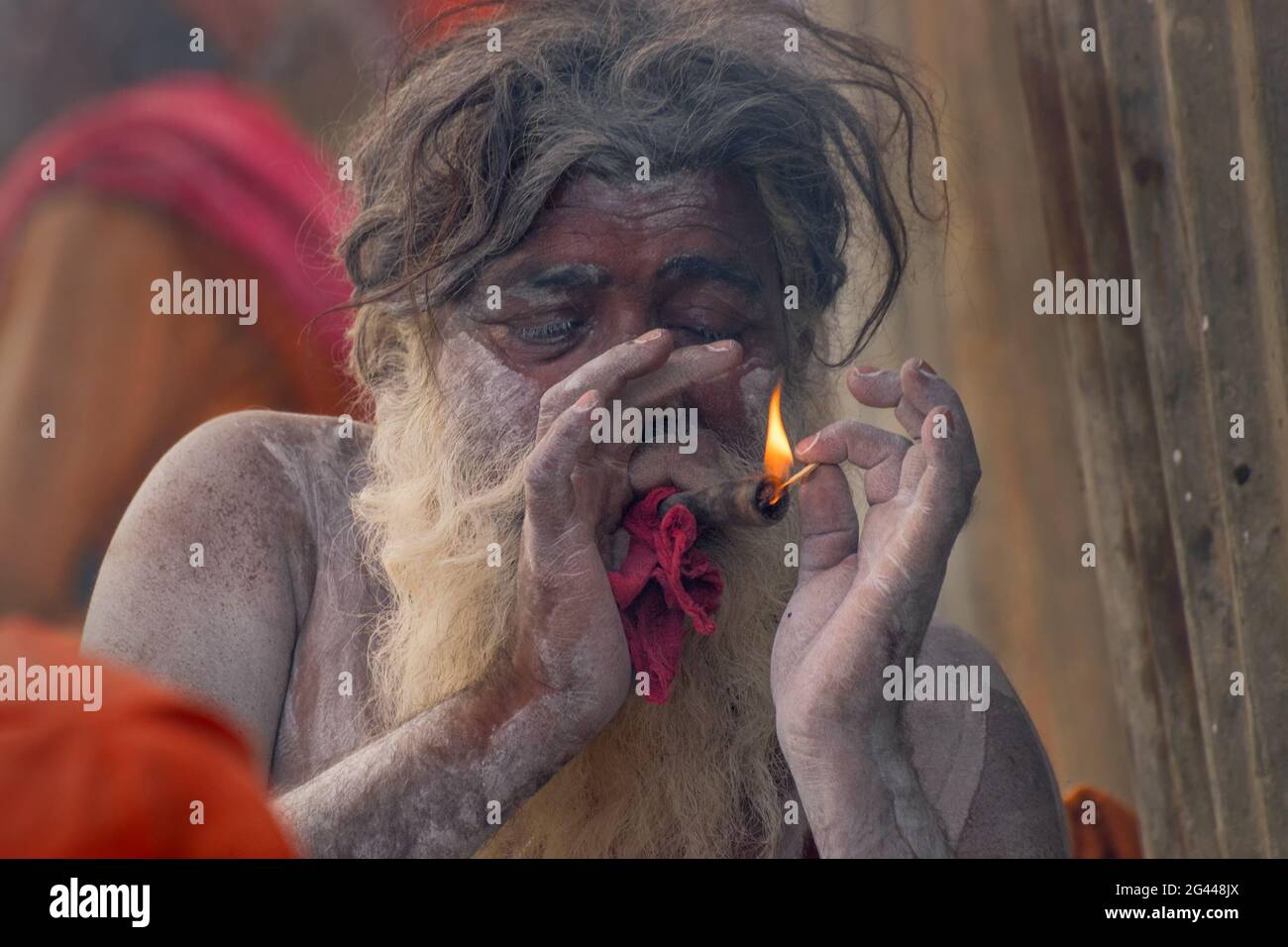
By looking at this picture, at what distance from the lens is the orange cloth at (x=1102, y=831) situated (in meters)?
3.07

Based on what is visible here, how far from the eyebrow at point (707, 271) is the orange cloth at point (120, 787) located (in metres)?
1.56

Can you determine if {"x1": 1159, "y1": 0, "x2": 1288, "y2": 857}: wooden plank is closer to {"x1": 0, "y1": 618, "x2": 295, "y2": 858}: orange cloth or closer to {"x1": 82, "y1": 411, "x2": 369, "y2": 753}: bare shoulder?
{"x1": 82, "y1": 411, "x2": 369, "y2": 753}: bare shoulder

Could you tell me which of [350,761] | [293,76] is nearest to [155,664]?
[350,761]

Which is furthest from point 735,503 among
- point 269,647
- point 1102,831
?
point 1102,831

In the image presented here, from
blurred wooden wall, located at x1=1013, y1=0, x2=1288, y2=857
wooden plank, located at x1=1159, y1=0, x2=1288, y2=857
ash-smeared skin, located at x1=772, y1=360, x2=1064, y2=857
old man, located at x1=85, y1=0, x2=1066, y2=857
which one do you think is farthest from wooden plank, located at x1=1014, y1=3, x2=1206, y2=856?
ash-smeared skin, located at x1=772, y1=360, x2=1064, y2=857

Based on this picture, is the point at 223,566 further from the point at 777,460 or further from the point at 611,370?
the point at 777,460

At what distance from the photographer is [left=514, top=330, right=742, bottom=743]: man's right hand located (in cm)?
210

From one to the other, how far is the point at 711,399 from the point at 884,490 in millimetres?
491

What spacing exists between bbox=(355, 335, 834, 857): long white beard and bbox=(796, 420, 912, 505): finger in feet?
1.29

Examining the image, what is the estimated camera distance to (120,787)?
3.10ft

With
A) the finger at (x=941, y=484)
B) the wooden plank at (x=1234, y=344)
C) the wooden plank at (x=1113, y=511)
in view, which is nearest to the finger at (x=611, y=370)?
the finger at (x=941, y=484)

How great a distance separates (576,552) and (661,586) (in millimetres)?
180

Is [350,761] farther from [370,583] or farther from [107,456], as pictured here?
[107,456]

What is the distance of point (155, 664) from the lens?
233 cm
